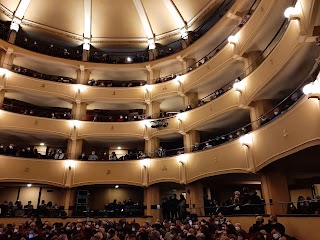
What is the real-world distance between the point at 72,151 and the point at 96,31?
9.05 meters

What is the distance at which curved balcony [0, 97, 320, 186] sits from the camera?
25.7 feet

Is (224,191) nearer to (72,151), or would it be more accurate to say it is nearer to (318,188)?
(318,188)

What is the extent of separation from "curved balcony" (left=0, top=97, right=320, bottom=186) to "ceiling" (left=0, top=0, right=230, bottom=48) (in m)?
9.19

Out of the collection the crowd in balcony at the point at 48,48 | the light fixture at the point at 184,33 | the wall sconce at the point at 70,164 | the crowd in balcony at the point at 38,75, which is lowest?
the wall sconce at the point at 70,164

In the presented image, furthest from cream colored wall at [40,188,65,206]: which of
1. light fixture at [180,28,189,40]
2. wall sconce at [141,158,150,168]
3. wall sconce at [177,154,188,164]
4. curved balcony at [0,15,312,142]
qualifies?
light fixture at [180,28,189,40]

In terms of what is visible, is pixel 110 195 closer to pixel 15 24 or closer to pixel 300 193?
pixel 300 193

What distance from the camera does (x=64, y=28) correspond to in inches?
774

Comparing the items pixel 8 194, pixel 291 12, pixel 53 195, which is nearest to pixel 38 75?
pixel 8 194

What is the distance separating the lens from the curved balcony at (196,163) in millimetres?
7844

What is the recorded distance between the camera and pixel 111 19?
20.0 metres

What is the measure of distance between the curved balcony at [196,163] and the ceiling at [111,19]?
919 centimetres

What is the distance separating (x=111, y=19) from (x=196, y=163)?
484 inches

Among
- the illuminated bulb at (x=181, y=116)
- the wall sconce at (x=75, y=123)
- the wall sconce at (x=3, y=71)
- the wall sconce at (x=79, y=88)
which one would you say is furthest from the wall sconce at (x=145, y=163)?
the wall sconce at (x=3, y=71)

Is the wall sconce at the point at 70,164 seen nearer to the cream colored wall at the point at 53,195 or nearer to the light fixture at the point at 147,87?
the cream colored wall at the point at 53,195
